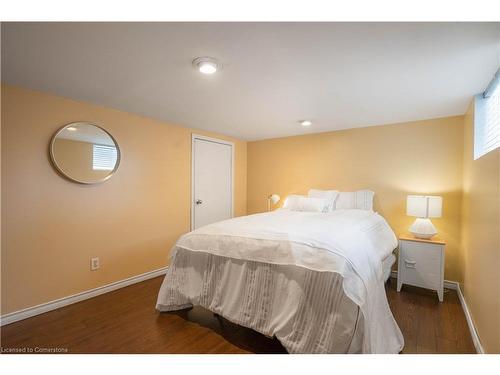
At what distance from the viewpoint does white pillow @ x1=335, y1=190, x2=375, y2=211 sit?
3101 millimetres

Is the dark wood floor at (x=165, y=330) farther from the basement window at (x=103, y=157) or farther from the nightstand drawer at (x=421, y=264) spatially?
the basement window at (x=103, y=157)

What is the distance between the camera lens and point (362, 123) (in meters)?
3.13

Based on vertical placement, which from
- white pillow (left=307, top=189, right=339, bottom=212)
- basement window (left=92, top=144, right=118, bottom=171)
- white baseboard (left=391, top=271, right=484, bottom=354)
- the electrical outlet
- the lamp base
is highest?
basement window (left=92, top=144, right=118, bottom=171)

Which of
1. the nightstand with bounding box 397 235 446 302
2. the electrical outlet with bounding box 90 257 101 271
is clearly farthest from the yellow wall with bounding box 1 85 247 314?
the nightstand with bounding box 397 235 446 302

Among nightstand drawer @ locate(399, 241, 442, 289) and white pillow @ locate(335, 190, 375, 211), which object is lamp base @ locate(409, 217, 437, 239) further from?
white pillow @ locate(335, 190, 375, 211)

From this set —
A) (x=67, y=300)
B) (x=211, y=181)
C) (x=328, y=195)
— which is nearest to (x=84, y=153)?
(x=67, y=300)

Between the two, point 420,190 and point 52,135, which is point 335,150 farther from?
point 52,135

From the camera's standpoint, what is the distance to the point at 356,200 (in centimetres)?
318

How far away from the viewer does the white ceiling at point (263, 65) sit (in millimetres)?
1271

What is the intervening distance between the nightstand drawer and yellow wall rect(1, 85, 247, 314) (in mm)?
2860

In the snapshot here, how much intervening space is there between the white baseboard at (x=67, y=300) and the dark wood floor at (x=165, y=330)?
6 centimetres

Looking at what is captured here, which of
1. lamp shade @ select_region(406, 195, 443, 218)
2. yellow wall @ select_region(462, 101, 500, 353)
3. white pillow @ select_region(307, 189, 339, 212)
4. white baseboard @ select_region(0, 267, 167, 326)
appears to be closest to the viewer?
yellow wall @ select_region(462, 101, 500, 353)

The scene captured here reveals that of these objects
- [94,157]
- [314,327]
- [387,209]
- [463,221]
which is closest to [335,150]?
[387,209]

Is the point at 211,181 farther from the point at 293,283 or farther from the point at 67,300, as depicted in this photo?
the point at 293,283
